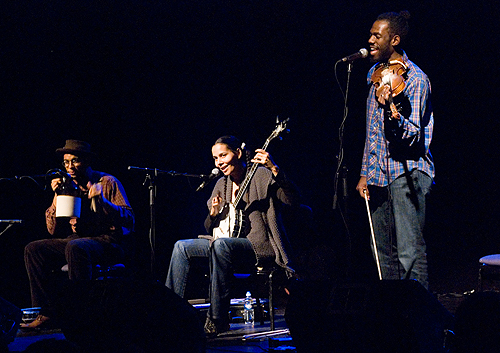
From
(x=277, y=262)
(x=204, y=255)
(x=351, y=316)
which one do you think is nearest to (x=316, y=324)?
(x=351, y=316)

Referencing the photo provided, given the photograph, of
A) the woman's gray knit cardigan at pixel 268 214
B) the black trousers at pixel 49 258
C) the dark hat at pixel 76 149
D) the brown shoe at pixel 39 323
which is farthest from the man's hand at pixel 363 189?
the brown shoe at pixel 39 323

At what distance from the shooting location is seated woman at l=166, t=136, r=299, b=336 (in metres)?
3.75

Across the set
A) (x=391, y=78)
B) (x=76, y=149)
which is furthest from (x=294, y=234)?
(x=391, y=78)

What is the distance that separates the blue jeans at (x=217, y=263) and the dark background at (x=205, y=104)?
1156 millimetres

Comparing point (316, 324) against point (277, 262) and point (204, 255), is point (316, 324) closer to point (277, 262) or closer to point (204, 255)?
point (277, 262)

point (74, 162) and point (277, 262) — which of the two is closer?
point (277, 262)

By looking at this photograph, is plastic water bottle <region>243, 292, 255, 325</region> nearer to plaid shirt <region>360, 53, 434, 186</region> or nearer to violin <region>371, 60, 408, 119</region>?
plaid shirt <region>360, 53, 434, 186</region>

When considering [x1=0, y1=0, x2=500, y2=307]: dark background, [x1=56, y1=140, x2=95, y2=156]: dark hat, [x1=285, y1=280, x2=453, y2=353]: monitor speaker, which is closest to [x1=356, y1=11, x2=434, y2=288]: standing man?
[x1=285, y1=280, x2=453, y2=353]: monitor speaker

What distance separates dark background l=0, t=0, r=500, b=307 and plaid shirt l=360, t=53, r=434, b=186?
1943 mm

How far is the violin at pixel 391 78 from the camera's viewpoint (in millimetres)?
2950

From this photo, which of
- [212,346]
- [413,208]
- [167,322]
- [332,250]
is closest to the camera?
[167,322]

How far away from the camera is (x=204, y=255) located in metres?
4.16

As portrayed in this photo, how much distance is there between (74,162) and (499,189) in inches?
150

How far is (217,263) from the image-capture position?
12.3 feet
